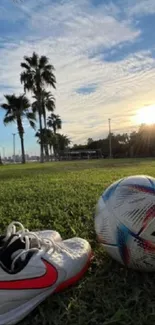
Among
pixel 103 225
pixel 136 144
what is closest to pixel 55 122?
pixel 136 144

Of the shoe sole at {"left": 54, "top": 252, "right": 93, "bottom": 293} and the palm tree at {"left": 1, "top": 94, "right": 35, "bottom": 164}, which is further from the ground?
the palm tree at {"left": 1, "top": 94, "right": 35, "bottom": 164}

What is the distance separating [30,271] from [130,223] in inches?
27.5

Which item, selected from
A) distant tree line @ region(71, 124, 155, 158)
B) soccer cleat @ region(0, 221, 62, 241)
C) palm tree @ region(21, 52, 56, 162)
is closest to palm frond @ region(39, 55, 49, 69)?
palm tree @ region(21, 52, 56, 162)

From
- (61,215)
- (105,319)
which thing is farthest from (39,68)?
(105,319)

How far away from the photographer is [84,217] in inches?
144

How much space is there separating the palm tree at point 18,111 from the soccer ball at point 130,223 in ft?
105

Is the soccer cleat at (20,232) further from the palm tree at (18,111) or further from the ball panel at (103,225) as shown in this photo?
the palm tree at (18,111)

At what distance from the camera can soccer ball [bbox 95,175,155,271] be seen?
2090 mm

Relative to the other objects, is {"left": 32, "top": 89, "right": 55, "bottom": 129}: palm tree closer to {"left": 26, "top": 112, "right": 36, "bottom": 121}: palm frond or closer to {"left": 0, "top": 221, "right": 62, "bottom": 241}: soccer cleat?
{"left": 26, "top": 112, "right": 36, "bottom": 121}: palm frond

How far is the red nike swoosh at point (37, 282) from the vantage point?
174 cm

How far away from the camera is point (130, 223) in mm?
2148

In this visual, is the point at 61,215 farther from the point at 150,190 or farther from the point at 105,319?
the point at 105,319

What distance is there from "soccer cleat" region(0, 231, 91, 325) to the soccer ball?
0.25m

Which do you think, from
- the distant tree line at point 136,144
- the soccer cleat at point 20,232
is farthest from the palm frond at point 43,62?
the soccer cleat at point 20,232
